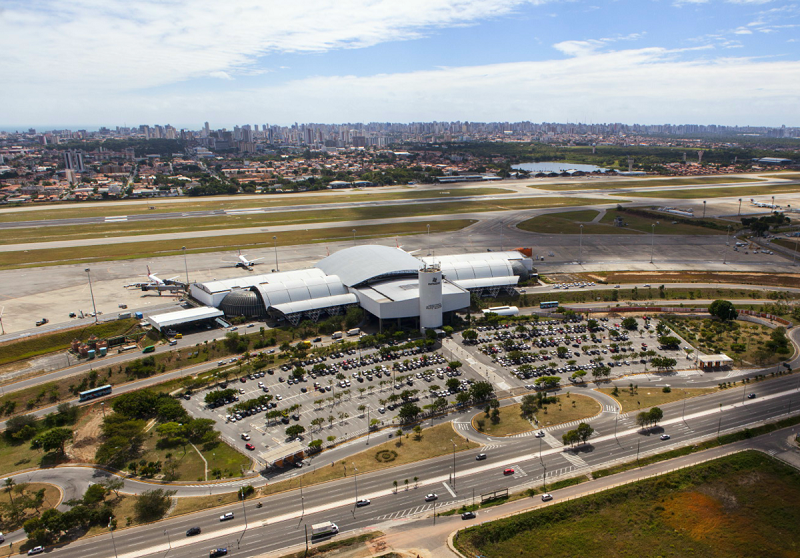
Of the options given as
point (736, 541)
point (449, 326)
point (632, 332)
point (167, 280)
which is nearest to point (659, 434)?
point (736, 541)

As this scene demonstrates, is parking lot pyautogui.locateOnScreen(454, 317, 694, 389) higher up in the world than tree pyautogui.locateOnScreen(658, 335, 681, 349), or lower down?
lower down

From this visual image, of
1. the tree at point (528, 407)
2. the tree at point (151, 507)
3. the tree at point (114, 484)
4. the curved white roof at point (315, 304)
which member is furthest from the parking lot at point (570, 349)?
the tree at point (114, 484)

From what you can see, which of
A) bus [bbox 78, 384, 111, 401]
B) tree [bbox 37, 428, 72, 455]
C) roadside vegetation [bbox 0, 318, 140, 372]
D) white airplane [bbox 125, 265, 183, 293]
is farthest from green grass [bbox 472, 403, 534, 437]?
white airplane [bbox 125, 265, 183, 293]

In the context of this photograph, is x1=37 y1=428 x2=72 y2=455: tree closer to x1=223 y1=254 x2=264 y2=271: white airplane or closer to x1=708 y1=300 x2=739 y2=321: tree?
x1=223 y1=254 x2=264 y2=271: white airplane

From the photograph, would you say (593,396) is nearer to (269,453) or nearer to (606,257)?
(269,453)

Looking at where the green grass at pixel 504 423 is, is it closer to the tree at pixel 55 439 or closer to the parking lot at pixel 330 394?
the parking lot at pixel 330 394
